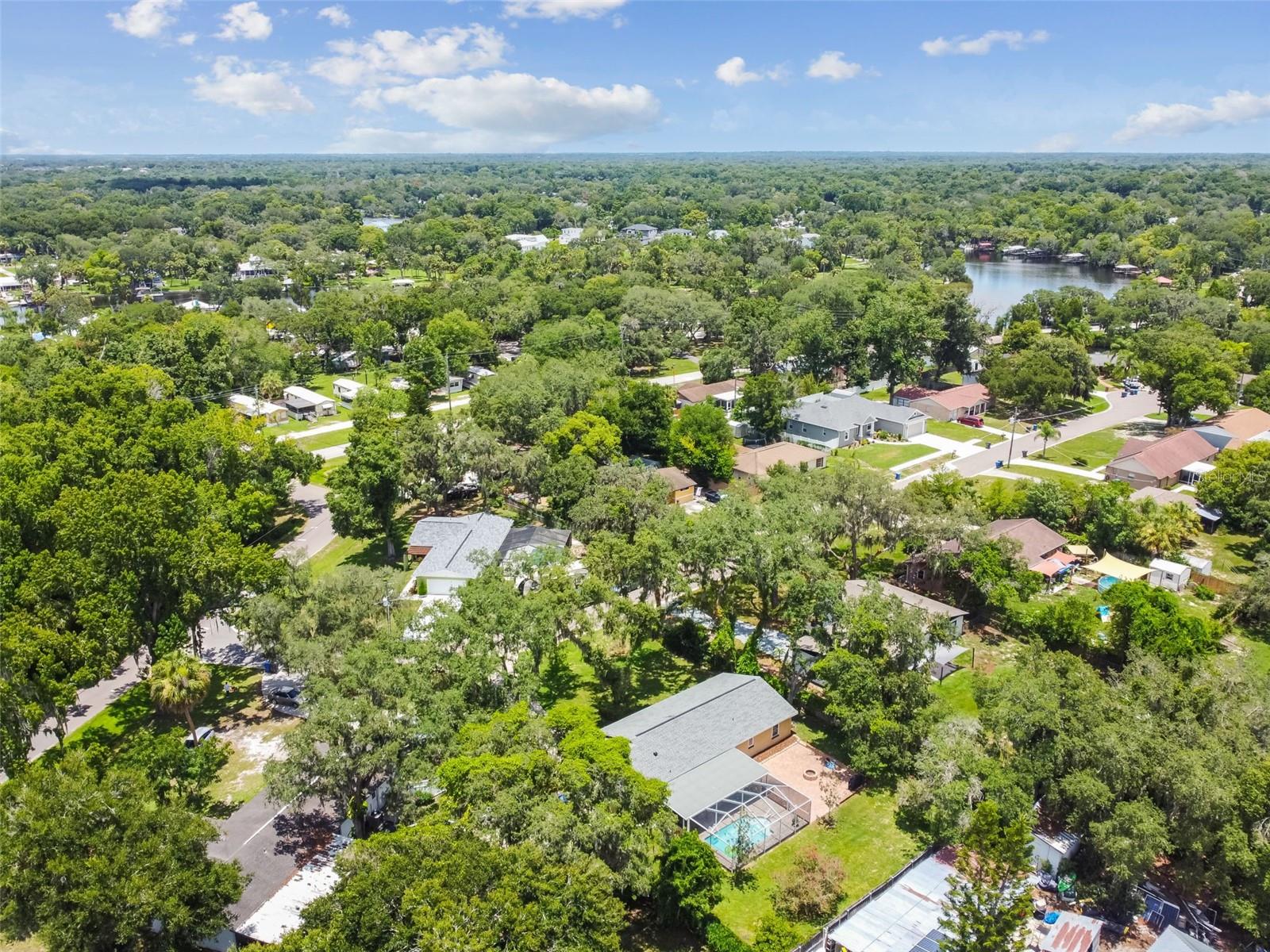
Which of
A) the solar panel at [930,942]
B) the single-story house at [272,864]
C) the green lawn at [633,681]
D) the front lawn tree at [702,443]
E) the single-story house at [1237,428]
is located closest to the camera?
the solar panel at [930,942]

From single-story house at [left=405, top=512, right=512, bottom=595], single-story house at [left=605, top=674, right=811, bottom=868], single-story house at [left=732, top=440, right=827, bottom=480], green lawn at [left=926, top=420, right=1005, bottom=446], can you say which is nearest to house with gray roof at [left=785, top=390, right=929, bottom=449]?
green lawn at [left=926, top=420, right=1005, bottom=446]

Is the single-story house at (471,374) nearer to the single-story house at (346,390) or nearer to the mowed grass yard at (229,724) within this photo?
the single-story house at (346,390)

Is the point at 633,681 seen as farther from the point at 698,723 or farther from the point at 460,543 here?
the point at 460,543

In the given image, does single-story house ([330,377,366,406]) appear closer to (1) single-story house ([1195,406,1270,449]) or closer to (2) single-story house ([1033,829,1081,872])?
(2) single-story house ([1033,829,1081,872])

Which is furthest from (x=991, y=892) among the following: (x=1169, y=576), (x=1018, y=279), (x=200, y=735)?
(x=1018, y=279)

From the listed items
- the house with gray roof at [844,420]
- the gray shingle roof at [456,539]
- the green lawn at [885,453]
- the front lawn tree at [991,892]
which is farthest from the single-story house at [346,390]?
the front lawn tree at [991,892]

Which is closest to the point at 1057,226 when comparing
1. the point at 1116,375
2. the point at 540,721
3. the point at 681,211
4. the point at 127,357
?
the point at 681,211

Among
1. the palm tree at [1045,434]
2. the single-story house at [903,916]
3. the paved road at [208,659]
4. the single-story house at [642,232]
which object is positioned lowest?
the paved road at [208,659]
